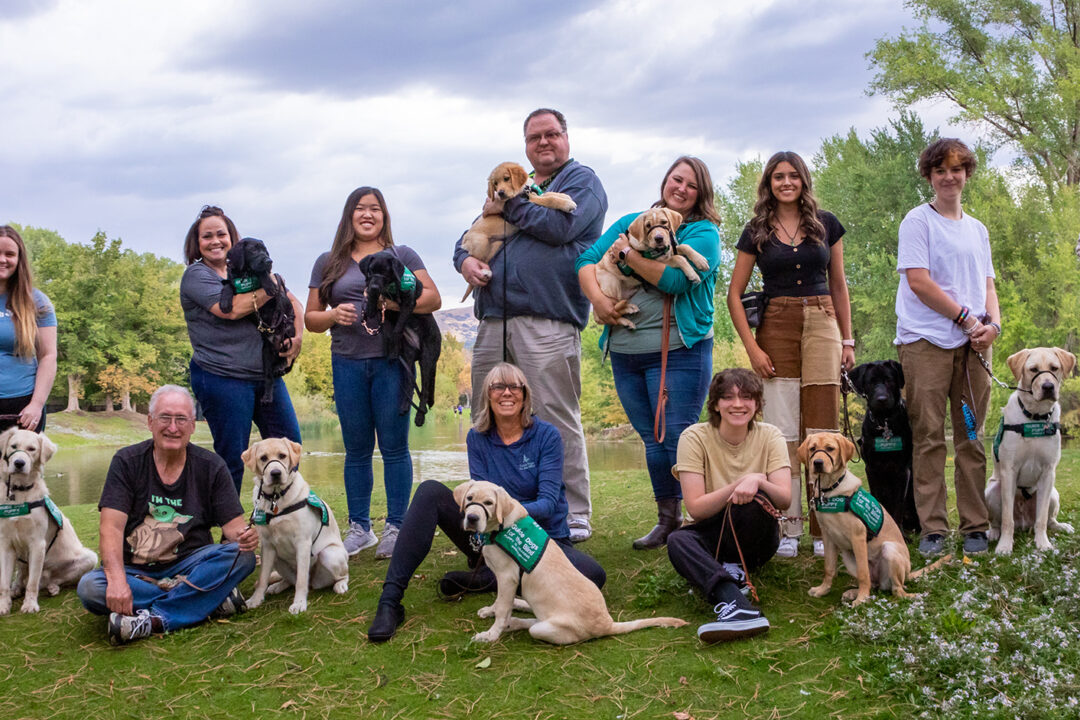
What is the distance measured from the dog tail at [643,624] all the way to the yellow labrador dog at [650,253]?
1.73 meters

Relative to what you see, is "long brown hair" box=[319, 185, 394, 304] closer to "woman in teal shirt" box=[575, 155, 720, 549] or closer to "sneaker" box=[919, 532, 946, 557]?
"woman in teal shirt" box=[575, 155, 720, 549]

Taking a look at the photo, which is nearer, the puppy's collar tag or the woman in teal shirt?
the puppy's collar tag

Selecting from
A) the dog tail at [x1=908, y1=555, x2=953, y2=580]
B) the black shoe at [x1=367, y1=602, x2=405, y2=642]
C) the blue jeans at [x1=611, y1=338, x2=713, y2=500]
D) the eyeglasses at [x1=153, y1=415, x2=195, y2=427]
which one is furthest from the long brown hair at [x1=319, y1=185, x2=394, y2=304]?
the dog tail at [x1=908, y1=555, x2=953, y2=580]

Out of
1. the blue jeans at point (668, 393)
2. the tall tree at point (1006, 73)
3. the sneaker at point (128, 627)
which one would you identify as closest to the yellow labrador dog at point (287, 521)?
the sneaker at point (128, 627)

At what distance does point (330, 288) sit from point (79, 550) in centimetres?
215

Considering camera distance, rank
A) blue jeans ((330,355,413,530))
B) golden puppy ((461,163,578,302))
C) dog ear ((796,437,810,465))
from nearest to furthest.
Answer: dog ear ((796,437,810,465)) < blue jeans ((330,355,413,530)) < golden puppy ((461,163,578,302))

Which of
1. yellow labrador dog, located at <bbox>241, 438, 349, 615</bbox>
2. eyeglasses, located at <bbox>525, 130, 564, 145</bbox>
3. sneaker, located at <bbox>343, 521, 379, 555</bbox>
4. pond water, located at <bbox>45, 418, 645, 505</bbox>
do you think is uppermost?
eyeglasses, located at <bbox>525, 130, 564, 145</bbox>

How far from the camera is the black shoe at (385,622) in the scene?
11.9ft

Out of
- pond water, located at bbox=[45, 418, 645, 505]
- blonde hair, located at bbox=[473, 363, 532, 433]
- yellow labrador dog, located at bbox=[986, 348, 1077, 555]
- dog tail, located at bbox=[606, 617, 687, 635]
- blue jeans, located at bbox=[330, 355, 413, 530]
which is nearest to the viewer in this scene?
dog tail, located at bbox=[606, 617, 687, 635]

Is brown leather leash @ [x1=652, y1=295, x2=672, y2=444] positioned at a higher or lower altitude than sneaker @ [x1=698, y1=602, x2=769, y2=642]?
higher

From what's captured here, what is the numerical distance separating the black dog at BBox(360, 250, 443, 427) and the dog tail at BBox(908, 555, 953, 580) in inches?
110

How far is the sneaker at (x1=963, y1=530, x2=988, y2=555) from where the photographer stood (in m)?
4.32

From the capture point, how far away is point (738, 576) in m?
3.70

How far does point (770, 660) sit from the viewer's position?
3248mm
